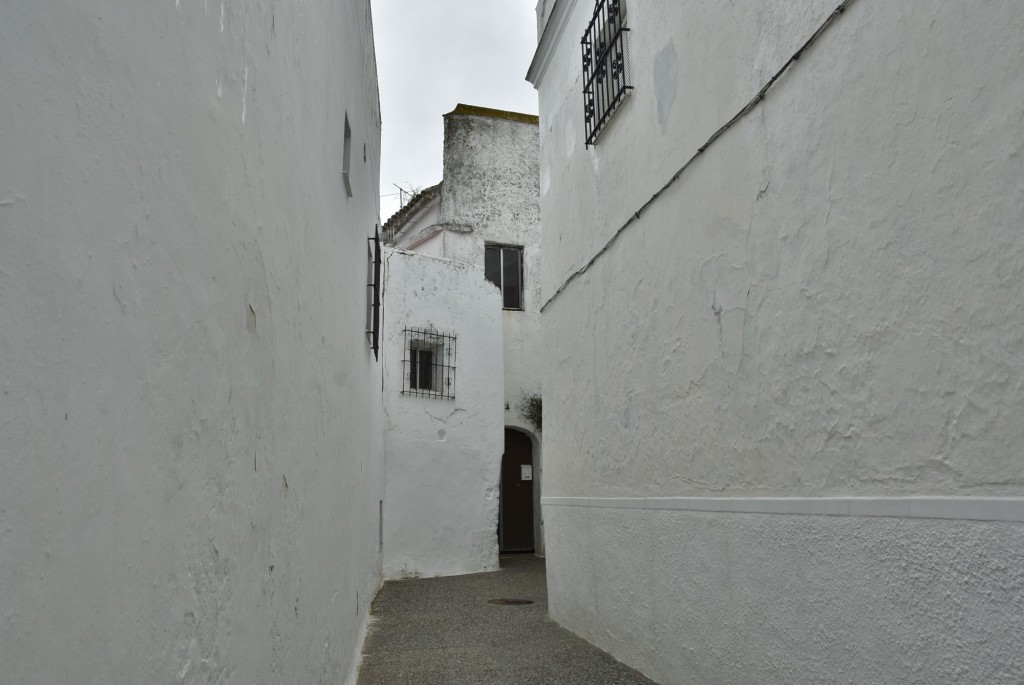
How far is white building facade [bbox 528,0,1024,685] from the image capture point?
7.66 feet

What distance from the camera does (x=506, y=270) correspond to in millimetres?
Result: 13922

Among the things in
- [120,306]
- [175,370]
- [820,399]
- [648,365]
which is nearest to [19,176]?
[120,306]

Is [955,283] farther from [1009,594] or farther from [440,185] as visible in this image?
[440,185]

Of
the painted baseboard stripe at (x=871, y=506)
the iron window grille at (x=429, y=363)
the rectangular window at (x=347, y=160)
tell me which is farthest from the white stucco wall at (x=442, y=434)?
the painted baseboard stripe at (x=871, y=506)

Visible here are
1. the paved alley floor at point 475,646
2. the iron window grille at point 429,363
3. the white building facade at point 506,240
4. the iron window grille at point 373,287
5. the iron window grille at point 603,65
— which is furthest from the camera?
the white building facade at point 506,240

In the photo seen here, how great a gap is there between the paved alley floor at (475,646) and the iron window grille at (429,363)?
3.19m

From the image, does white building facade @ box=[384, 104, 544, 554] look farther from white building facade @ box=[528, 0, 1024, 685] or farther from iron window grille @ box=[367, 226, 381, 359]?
white building facade @ box=[528, 0, 1024, 685]

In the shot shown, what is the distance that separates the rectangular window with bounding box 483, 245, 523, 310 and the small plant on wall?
1517mm

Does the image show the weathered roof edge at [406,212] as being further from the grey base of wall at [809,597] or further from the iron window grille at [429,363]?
the grey base of wall at [809,597]

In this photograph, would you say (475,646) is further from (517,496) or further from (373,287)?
(517,496)

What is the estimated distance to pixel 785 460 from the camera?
3400 millimetres

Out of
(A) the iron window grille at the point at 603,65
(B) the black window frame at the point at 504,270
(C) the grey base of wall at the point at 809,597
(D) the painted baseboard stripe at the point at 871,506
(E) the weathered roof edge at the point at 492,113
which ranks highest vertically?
(E) the weathered roof edge at the point at 492,113

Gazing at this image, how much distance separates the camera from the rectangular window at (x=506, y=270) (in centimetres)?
1375

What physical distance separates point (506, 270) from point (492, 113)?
2.92m
